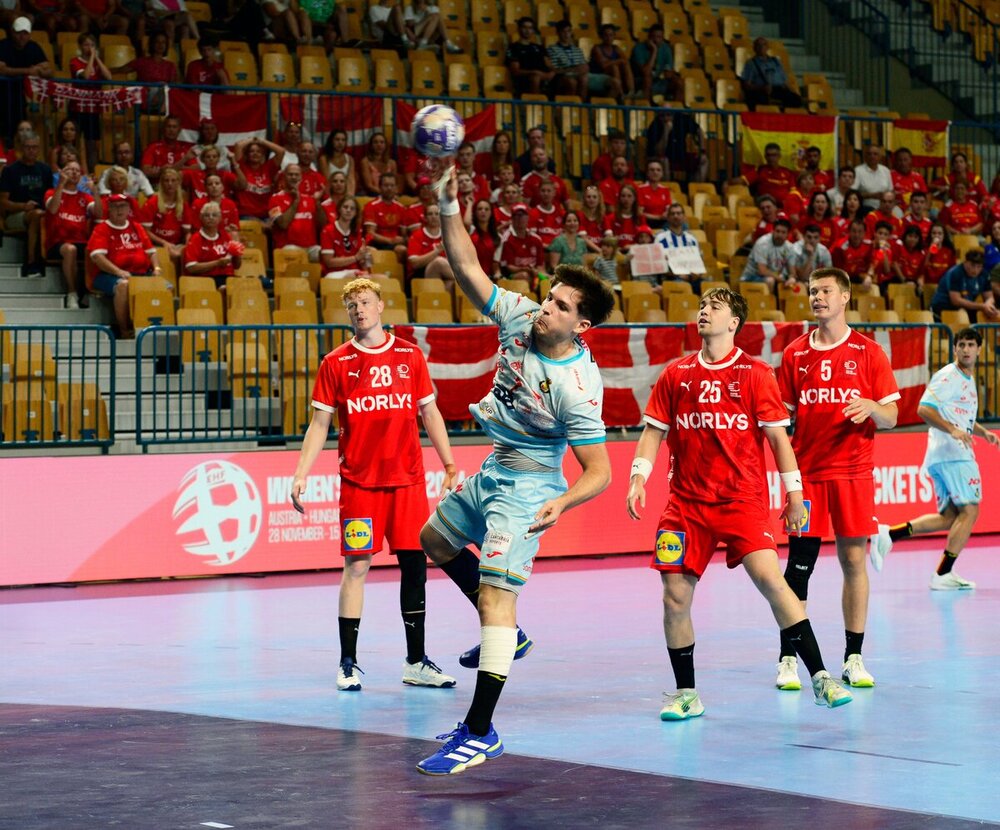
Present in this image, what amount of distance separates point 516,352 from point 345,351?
2327 mm

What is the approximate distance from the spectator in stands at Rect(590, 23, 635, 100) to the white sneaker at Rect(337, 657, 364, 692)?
15444 millimetres

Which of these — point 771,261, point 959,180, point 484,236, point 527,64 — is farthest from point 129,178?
point 959,180

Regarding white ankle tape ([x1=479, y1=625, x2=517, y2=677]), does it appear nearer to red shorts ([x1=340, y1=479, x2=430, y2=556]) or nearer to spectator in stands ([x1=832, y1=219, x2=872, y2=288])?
red shorts ([x1=340, y1=479, x2=430, y2=556])

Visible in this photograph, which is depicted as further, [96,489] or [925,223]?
[925,223]

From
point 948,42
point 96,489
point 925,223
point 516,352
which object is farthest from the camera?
point 948,42

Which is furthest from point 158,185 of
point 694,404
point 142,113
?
point 694,404

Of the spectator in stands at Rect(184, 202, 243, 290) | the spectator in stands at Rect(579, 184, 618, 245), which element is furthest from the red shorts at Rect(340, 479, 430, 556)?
the spectator in stands at Rect(579, 184, 618, 245)

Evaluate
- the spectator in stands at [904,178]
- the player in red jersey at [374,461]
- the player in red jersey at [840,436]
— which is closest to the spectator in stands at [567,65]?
the spectator in stands at [904,178]

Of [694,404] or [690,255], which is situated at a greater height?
[690,255]

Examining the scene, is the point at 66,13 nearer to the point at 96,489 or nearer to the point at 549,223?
the point at 549,223

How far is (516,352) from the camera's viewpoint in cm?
718

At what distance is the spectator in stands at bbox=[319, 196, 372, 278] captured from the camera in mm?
17578

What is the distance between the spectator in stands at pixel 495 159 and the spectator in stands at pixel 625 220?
1.37 meters

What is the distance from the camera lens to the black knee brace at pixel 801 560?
9266 millimetres
